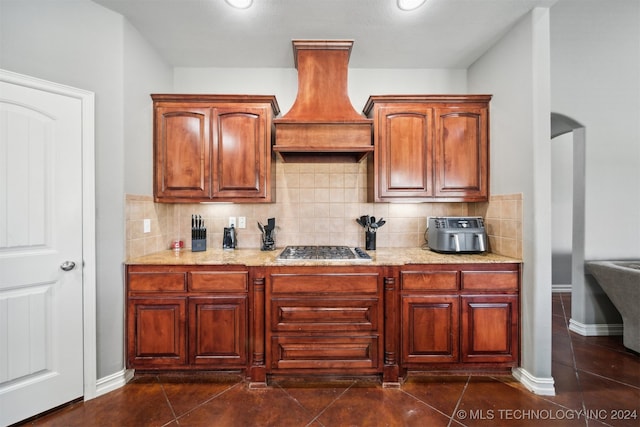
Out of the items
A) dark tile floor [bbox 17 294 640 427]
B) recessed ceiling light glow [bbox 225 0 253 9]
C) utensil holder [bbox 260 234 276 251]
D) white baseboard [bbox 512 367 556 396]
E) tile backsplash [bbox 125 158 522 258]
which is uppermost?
recessed ceiling light glow [bbox 225 0 253 9]

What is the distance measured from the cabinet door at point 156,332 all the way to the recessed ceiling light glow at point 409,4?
268cm

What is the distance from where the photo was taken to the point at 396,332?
2.03 metres

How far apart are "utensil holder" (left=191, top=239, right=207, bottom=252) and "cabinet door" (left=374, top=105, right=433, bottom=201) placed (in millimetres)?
1644

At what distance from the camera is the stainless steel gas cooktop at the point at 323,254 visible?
2.08 metres

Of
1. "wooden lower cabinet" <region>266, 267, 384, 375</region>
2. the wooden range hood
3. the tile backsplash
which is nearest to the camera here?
"wooden lower cabinet" <region>266, 267, 384, 375</region>

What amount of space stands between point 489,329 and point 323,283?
1335 mm

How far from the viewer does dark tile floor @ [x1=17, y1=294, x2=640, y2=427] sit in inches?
65.5

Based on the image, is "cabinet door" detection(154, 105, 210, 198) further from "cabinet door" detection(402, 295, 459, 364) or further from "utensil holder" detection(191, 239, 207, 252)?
"cabinet door" detection(402, 295, 459, 364)

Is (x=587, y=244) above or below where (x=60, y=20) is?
below

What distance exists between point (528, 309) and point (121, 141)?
3314 mm

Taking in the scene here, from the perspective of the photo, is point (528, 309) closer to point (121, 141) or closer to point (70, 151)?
point (121, 141)

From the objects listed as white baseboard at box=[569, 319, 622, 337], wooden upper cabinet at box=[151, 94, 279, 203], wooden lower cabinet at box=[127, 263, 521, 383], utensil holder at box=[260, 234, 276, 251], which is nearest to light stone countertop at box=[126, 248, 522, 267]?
wooden lower cabinet at box=[127, 263, 521, 383]

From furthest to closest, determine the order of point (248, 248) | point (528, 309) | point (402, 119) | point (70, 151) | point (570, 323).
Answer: point (570, 323) < point (248, 248) < point (402, 119) < point (528, 309) < point (70, 151)

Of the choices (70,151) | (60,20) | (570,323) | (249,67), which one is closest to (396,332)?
(570,323)
